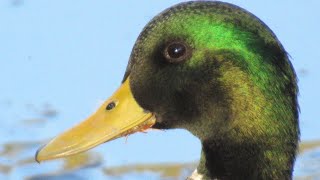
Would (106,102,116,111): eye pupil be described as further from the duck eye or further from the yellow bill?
the duck eye

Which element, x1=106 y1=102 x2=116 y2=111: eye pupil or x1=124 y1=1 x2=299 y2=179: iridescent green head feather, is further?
x1=106 y1=102 x2=116 y2=111: eye pupil

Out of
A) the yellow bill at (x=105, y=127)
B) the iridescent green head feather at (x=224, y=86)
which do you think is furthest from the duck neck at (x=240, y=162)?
the yellow bill at (x=105, y=127)

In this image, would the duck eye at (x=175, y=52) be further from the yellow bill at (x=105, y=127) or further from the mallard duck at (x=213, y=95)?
the yellow bill at (x=105, y=127)

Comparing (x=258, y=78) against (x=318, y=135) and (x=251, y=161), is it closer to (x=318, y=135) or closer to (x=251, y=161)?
(x=251, y=161)

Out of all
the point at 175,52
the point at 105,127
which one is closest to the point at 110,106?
the point at 105,127

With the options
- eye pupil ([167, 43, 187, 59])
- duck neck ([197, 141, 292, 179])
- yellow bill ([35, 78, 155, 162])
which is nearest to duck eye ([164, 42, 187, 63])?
eye pupil ([167, 43, 187, 59])

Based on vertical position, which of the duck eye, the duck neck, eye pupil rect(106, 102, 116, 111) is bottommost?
the duck neck

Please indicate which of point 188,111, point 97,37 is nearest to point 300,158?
point 97,37

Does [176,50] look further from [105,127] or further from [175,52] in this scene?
[105,127]

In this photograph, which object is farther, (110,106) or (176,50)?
(110,106)
